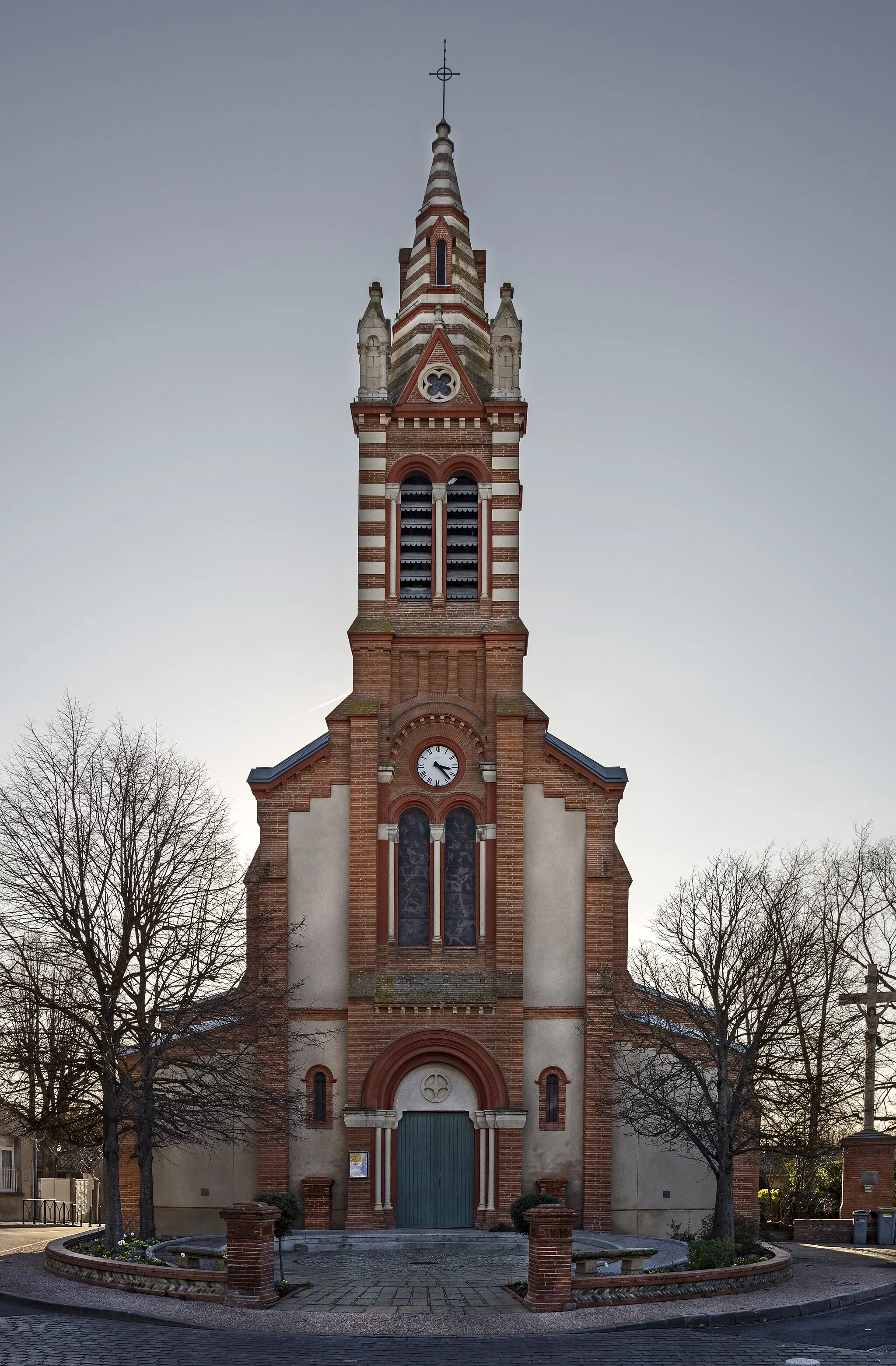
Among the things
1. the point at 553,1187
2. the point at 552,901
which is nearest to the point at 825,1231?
the point at 553,1187

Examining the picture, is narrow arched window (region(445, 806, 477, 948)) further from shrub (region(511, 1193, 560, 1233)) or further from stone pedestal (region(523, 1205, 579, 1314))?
stone pedestal (region(523, 1205, 579, 1314))

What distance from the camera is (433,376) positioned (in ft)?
121

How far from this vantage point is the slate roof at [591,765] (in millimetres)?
34750

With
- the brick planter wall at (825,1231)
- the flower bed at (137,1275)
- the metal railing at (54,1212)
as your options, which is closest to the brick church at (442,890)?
the brick planter wall at (825,1231)

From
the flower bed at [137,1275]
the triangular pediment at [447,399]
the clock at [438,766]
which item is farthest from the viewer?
the triangular pediment at [447,399]

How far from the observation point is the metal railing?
47594 millimetres

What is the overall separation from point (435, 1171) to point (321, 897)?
21.8 ft

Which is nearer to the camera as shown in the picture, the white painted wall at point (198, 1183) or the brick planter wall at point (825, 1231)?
the white painted wall at point (198, 1183)

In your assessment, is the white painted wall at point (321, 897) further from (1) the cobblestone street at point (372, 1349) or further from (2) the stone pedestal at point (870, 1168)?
(1) the cobblestone street at point (372, 1349)

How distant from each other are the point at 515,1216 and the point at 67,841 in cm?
1214

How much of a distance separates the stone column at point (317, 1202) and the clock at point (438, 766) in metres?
9.21

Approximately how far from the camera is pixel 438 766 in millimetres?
35062

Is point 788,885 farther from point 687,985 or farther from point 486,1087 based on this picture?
point 486,1087

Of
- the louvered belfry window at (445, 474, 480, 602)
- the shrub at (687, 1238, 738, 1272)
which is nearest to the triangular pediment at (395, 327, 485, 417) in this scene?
the louvered belfry window at (445, 474, 480, 602)
